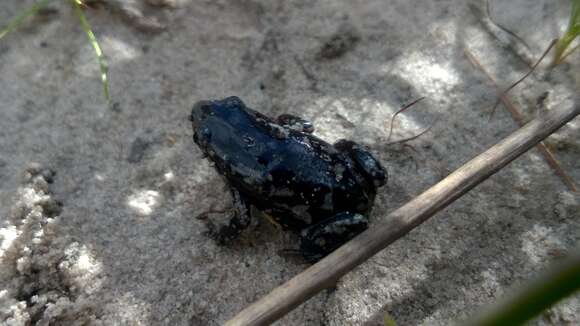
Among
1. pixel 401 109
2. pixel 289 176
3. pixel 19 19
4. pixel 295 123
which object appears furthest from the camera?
pixel 19 19

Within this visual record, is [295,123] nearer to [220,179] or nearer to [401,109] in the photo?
[220,179]

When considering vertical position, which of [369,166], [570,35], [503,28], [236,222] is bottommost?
[236,222]

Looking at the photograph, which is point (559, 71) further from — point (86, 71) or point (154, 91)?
point (86, 71)

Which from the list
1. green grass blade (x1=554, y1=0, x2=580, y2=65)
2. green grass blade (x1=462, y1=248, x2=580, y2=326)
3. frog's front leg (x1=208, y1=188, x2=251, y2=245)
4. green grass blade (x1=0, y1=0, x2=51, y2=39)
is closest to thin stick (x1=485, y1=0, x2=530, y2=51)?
green grass blade (x1=554, y1=0, x2=580, y2=65)

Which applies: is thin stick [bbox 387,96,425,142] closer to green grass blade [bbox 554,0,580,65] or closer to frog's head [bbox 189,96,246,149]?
green grass blade [bbox 554,0,580,65]

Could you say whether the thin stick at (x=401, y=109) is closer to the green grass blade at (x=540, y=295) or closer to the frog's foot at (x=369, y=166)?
the frog's foot at (x=369, y=166)

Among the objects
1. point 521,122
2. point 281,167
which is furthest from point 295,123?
point 521,122
